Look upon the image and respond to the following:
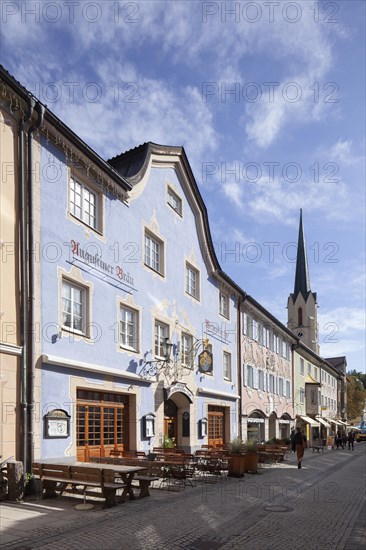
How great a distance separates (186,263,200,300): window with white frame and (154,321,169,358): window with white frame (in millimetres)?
3175

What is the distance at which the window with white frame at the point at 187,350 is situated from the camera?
76.2 feet

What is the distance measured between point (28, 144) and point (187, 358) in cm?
1194

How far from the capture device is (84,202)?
17.0m

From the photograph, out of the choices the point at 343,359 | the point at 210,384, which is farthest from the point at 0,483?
the point at 343,359

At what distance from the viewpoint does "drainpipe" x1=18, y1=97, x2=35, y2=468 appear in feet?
42.9

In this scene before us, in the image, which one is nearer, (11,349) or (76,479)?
(76,479)

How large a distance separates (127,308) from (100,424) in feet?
12.5

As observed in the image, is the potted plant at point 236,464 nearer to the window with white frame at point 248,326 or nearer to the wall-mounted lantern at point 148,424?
the wall-mounted lantern at point 148,424

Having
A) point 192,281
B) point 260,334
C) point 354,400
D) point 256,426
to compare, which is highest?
point 192,281

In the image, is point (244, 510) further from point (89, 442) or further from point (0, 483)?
point (89, 442)

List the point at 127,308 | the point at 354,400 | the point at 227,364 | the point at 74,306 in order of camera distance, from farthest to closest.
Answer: the point at 354,400, the point at 227,364, the point at 127,308, the point at 74,306

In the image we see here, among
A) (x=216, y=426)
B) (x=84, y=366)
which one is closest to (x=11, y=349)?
(x=84, y=366)

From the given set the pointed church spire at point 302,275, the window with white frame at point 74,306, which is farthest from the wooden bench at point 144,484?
the pointed church spire at point 302,275

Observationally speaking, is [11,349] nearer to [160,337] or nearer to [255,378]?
[160,337]
